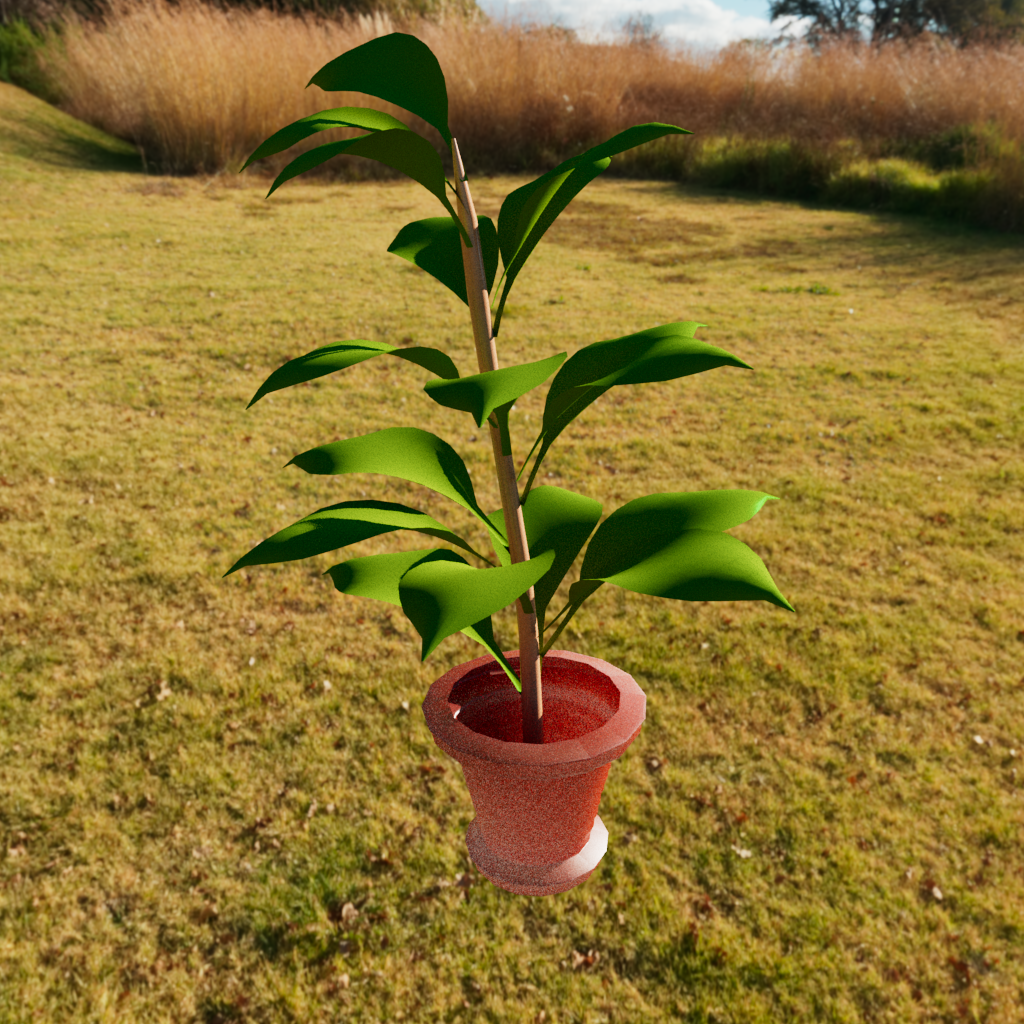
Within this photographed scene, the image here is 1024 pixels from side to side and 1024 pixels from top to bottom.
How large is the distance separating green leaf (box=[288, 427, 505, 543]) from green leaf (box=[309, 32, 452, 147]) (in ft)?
1.16

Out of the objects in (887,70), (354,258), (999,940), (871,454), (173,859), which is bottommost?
(999,940)

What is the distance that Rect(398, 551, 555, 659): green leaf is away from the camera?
760 mm

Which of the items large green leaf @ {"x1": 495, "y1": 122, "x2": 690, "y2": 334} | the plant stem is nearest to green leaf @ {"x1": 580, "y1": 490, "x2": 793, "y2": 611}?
the plant stem

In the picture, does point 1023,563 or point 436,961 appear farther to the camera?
point 1023,563

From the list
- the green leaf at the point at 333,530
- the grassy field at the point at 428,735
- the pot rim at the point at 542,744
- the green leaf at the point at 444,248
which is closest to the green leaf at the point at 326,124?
the green leaf at the point at 444,248

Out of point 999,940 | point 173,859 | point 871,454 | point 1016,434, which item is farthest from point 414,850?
point 1016,434

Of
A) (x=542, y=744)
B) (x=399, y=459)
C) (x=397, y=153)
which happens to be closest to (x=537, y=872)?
(x=542, y=744)

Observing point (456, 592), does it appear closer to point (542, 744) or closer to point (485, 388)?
point (485, 388)

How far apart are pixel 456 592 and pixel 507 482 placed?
28 cm

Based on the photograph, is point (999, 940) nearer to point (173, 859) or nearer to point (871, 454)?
point (173, 859)

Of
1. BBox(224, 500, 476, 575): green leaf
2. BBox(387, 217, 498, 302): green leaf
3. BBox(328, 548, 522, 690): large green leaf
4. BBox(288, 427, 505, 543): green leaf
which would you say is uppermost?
BBox(387, 217, 498, 302): green leaf

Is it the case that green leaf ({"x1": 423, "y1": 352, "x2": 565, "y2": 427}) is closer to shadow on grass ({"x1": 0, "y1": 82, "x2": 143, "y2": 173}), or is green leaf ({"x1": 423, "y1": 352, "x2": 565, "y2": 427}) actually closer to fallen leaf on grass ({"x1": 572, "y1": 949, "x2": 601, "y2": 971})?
fallen leaf on grass ({"x1": 572, "y1": 949, "x2": 601, "y2": 971})

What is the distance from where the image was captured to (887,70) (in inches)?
476

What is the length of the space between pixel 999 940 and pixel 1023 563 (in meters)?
2.12
